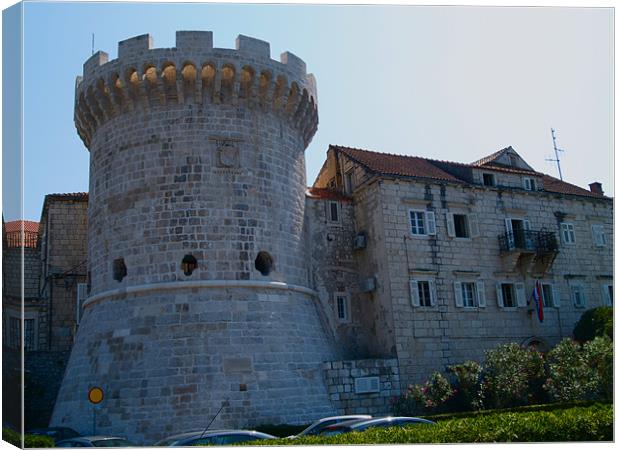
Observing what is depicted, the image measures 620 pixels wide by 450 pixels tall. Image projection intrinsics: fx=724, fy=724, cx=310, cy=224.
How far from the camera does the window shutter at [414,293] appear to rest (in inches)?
980

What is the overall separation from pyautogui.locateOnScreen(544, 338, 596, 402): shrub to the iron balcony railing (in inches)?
192

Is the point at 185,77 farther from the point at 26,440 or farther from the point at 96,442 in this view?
the point at 26,440

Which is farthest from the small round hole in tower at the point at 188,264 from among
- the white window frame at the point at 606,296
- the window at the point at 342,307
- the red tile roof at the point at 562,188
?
the white window frame at the point at 606,296

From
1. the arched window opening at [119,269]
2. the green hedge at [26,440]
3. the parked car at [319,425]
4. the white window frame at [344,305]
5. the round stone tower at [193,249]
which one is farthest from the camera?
the white window frame at [344,305]

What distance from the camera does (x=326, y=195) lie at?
26.5m

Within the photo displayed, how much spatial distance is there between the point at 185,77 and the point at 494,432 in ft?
46.0

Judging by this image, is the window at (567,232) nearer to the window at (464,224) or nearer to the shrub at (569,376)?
the window at (464,224)

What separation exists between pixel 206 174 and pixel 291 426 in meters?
7.79

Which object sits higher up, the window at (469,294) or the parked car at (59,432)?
the window at (469,294)

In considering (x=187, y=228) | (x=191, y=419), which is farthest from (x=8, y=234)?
(x=191, y=419)

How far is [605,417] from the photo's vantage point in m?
15.3

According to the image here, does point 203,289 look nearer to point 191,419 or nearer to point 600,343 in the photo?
point 191,419

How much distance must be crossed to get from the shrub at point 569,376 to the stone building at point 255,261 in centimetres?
294

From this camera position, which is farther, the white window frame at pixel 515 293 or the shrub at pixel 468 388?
the white window frame at pixel 515 293
